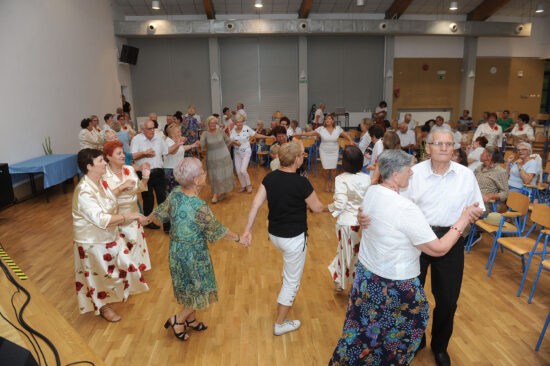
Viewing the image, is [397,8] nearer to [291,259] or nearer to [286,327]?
[291,259]

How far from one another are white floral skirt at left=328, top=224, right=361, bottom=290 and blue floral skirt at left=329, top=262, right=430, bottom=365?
110 cm

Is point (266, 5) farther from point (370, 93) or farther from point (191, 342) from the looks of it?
point (191, 342)

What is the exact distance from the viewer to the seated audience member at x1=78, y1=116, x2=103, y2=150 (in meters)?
8.11

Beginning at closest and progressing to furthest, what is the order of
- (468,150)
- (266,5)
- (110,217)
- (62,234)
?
(110,217), (62,234), (468,150), (266,5)

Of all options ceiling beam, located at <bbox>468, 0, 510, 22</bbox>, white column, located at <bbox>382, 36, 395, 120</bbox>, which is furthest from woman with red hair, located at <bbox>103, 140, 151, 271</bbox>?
ceiling beam, located at <bbox>468, 0, 510, 22</bbox>

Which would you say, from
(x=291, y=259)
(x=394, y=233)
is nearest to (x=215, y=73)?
(x=291, y=259)

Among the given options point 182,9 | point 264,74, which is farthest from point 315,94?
point 182,9

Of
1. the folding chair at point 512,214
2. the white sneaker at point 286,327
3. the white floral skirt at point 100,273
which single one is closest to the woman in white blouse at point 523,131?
the folding chair at point 512,214

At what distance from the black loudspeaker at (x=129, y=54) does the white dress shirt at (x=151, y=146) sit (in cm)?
992

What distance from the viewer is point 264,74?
15.7 meters

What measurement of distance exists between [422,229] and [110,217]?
226 centimetres

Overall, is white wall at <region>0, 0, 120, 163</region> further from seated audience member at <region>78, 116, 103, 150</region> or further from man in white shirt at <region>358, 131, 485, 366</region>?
man in white shirt at <region>358, 131, 485, 366</region>

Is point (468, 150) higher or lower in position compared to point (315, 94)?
lower

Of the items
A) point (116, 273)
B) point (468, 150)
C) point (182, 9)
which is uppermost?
point (182, 9)
